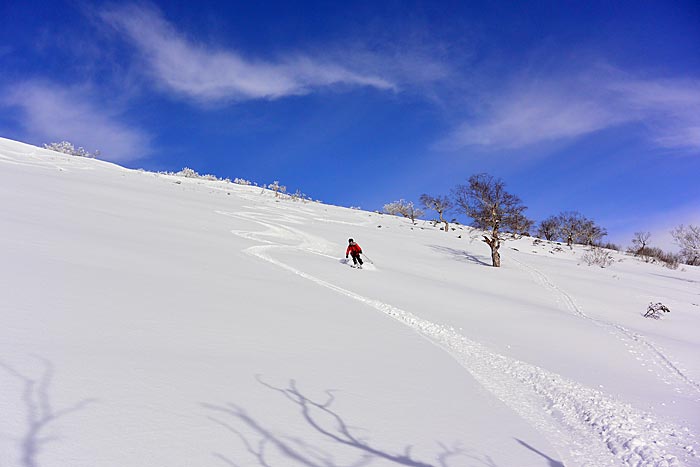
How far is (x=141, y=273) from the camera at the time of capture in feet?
21.9

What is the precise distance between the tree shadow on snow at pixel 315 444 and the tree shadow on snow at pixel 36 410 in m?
1.00

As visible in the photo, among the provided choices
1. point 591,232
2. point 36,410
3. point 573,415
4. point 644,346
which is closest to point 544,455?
point 573,415

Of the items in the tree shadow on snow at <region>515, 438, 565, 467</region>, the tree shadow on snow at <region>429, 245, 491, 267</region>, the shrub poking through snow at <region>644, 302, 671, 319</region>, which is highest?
the tree shadow on snow at <region>429, 245, 491, 267</region>

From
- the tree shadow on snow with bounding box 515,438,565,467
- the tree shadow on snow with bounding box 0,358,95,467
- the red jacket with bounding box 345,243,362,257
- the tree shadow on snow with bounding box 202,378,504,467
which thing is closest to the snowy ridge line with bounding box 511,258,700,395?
the tree shadow on snow with bounding box 515,438,565,467

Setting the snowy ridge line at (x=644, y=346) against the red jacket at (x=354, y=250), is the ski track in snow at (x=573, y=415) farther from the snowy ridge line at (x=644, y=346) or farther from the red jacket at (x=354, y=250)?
the red jacket at (x=354, y=250)

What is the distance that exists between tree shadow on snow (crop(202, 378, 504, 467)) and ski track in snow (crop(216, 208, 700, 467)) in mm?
1544

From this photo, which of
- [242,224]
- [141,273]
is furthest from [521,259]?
[141,273]

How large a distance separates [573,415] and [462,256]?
18459 mm

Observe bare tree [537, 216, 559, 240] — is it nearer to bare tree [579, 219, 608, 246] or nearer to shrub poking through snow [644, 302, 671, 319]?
bare tree [579, 219, 608, 246]

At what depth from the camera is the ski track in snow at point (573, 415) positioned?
158 inches

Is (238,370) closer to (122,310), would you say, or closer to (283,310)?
(122,310)

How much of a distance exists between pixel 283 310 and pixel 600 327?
8.85 meters

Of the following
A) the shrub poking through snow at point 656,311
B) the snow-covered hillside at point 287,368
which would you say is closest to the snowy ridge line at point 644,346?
the snow-covered hillside at point 287,368

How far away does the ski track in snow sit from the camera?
13.2 feet
